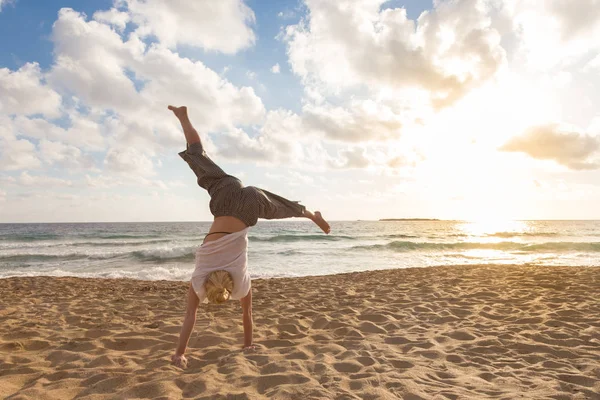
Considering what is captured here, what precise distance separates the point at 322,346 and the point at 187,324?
1.57m

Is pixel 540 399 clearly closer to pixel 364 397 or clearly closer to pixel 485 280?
pixel 364 397

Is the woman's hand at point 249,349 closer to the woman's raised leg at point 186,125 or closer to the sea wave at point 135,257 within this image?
the woman's raised leg at point 186,125

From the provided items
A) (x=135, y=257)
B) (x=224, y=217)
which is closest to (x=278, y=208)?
(x=224, y=217)

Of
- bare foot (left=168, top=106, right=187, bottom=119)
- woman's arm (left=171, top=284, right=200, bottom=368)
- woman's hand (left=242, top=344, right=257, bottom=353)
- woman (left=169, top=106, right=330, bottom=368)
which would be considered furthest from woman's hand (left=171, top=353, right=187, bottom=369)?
bare foot (left=168, top=106, right=187, bottom=119)

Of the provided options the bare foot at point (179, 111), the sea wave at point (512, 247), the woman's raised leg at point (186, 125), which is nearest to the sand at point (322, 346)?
the woman's raised leg at point (186, 125)

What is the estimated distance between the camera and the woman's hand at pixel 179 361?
3574 millimetres

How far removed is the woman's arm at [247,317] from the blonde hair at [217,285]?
1.43ft

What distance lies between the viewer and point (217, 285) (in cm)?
335

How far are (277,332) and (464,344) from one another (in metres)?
2.31

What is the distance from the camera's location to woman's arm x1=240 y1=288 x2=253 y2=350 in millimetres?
3805

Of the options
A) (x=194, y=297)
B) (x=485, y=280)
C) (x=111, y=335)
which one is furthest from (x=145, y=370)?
(x=485, y=280)

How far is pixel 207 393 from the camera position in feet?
9.62

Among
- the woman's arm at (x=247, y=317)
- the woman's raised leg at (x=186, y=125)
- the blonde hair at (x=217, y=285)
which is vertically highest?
the woman's raised leg at (x=186, y=125)

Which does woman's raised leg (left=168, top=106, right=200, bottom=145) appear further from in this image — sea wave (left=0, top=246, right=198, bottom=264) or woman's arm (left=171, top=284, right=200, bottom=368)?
sea wave (left=0, top=246, right=198, bottom=264)
